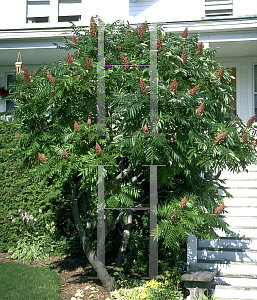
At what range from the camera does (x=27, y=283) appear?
5.20 metres

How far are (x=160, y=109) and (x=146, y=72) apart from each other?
1.96ft

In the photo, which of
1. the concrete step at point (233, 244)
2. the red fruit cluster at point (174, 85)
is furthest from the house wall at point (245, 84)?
the red fruit cluster at point (174, 85)

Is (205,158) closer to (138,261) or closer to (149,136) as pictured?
(149,136)

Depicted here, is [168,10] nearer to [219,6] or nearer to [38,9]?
[219,6]

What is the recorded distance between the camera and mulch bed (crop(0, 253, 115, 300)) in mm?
5004

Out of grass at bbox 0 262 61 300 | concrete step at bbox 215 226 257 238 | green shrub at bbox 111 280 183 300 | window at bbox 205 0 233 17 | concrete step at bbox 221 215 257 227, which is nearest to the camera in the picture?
green shrub at bbox 111 280 183 300

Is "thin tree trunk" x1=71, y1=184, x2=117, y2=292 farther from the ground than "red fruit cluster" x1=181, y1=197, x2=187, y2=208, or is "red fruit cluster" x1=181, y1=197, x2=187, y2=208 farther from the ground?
"red fruit cluster" x1=181, y1=197, x2=187, y2=208

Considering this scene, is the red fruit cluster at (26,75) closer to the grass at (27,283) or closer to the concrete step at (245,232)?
the grass at (27,283)

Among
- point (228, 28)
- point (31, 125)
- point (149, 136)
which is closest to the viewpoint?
point (149, 136)

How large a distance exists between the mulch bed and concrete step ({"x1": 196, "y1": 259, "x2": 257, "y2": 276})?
1.61m

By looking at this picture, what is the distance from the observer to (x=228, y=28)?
307 inches

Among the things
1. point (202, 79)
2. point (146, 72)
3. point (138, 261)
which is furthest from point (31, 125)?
point (138, 261)

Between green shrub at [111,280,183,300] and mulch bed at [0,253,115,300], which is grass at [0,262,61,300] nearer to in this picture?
mulch bed at [0,253,115,300]

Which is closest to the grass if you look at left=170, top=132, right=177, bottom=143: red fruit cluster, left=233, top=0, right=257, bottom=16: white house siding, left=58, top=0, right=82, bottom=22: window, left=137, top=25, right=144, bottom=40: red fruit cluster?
left=170, top=132, right=177, bottom=143: red fruit cluster
